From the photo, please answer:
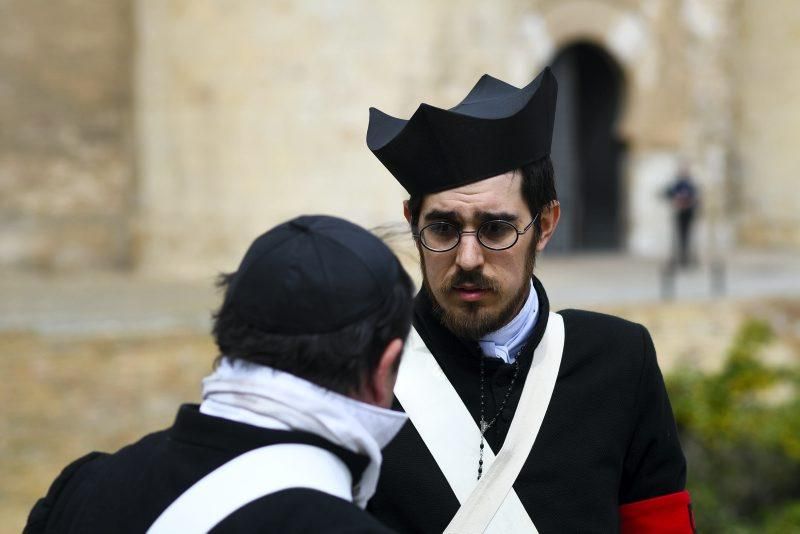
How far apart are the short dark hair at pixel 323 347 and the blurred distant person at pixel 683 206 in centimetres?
1243

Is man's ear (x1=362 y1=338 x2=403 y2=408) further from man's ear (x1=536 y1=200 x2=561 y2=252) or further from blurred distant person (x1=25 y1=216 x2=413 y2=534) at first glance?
man's ear (x1=536 y1=200 x2=561 y2=252)

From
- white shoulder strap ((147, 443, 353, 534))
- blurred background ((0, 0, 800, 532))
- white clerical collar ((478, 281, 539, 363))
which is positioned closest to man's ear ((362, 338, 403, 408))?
white shoulder strap ((147, 443, 353, 534))

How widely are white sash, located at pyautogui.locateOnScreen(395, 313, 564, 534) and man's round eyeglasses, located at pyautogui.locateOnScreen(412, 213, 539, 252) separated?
23 centimetres

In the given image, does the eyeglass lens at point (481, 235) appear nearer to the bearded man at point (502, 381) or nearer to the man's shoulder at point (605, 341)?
the bearded man at point (502, 381)

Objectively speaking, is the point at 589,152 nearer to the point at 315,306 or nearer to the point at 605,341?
the point at 605,341

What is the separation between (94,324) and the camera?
1030cm

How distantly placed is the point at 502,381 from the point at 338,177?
10177 millimetres

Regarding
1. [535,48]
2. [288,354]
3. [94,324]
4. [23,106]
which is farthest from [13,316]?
[288,354]

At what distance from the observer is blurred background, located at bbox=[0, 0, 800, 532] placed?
9.95m

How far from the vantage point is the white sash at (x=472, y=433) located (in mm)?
2631

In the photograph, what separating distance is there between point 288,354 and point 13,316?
9006 mm

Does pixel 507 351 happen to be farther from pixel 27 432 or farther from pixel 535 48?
pixel 535 48

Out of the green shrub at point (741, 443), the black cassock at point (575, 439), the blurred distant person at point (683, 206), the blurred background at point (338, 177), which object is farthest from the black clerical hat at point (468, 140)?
the blurred distant person at point (683, 206)

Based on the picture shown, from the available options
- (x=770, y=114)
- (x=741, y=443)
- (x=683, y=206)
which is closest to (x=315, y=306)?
(x=741, y=443)
